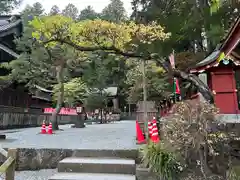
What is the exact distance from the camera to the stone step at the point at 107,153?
5449mm

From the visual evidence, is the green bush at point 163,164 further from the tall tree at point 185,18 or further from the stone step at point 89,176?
the tall tree at point 185,18

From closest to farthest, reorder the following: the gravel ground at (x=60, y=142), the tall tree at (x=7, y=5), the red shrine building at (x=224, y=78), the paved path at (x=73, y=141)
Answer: the gravel ground at (x=60, y=142)
the paved path at (x=73, y=141)
the red shrine building at (x=224, y=78)
the tall tree at (x=7, y=5)

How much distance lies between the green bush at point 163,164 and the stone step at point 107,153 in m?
0.71

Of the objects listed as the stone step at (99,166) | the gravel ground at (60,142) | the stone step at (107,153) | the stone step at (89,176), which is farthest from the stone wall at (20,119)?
→ the stone step at (89,176)

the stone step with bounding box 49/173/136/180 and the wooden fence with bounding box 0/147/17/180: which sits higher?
the wooden fence with bounding box 0/147/17/180

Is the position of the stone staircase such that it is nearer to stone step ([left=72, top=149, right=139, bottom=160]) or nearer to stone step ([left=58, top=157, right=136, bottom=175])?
stone step ([left=58, top=157, right=136, bottom=175])

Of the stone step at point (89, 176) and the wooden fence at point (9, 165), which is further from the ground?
the wooden fence at point (9, 165)

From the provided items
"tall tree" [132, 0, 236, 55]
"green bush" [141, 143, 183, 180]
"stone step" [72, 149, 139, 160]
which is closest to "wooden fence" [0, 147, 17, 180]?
"stone step" [72, 149, 139, 160]

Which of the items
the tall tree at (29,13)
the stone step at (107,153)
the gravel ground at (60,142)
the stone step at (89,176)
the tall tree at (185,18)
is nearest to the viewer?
the stone step at (89,176)

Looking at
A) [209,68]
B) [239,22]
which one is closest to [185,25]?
[209,68]

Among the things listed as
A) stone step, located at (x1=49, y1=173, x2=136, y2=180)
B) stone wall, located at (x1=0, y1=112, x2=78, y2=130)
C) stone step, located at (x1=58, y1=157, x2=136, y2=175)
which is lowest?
stone step, located at (x1=49, y1=173, x2=136, y2=180)

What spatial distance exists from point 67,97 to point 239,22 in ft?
69.5

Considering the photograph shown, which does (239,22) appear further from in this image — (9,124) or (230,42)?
(9,124)

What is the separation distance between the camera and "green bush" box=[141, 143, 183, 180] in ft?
15.1
